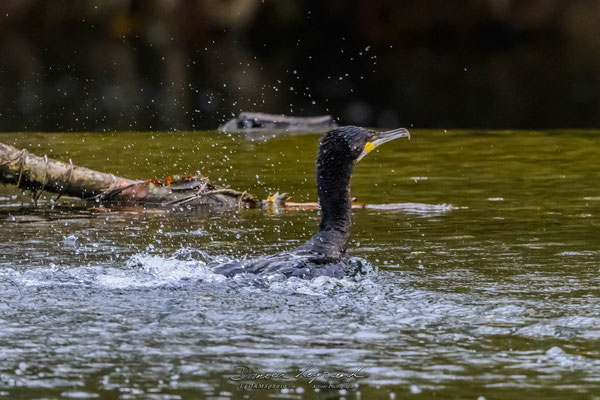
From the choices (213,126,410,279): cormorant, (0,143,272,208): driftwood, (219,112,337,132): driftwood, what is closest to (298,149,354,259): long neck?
(213,126,410,279): cormorant

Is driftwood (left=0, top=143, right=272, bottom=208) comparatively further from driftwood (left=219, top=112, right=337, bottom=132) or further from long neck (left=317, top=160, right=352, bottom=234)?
driftwood (left=219, top=112, right=337, bottom=132)

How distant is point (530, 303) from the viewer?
702 cm

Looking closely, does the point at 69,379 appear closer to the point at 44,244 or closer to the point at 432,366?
the point at 432,366

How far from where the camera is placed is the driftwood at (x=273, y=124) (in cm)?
2405

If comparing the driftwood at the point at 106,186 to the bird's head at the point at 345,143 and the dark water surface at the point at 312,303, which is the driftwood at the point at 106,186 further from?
the bird's head at the point at 345,143

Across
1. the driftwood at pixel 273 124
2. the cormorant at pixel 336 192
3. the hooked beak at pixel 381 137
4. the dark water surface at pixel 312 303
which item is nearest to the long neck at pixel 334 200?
the cormorant at pixel 336 192

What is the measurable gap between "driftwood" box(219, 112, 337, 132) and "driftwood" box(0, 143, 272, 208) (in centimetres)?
1079

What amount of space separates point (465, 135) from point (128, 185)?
11.0m

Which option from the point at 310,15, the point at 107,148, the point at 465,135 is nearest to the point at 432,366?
the point at 107,148

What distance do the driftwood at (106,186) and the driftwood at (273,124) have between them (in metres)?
10.8

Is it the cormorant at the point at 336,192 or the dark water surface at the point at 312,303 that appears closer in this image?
the dark water surface at the point at 312,303

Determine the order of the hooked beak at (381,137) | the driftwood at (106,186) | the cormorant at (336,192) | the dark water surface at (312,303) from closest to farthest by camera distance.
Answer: the dark water surface at (312,303)
the cormorant at (336,192)
the hooked beak at (381,137)
the driftwood at (106,186)

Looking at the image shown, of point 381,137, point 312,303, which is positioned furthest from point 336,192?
point 312,303

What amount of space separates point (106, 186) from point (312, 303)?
263 inches
